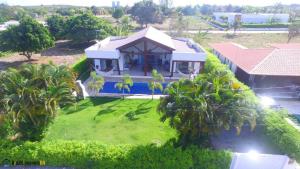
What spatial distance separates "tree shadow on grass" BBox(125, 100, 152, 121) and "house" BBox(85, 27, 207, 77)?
10.4 m

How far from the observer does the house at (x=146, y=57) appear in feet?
106

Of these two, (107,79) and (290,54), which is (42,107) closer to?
(107,79)

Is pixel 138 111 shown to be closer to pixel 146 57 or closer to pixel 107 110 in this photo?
pixel 107 110

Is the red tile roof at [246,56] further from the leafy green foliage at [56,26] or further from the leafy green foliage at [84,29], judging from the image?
the leafy green foliage at [56,26]

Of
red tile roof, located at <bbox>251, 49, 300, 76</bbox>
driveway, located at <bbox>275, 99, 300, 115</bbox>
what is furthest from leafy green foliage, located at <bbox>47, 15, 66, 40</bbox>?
driveway, located at <bbox>275, 99, 300, 115</bbox>

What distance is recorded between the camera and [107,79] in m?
33.2

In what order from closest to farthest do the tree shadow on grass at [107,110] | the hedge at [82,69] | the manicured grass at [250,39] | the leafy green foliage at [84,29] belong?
1. the tree shadow on grass at [107,110]
2. the hedge at [82,69]
3. the leafy green foliage at [84,29]
4. the manicured grass at [250,39]

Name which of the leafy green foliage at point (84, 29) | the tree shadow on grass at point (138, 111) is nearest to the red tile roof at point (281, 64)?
the tree shadow on grass at point (138, 111)

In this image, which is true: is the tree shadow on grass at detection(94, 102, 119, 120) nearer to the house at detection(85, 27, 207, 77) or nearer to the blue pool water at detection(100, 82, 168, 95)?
the blue pool water at detection(100, 82, 168, 95)

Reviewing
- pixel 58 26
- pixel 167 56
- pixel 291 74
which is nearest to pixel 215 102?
pixel 291 74

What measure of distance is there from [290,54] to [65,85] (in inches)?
1074

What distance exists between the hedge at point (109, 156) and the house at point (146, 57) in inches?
779

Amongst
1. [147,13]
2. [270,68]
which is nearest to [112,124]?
[270,68]

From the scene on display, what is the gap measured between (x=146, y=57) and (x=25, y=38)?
20.0 meters
